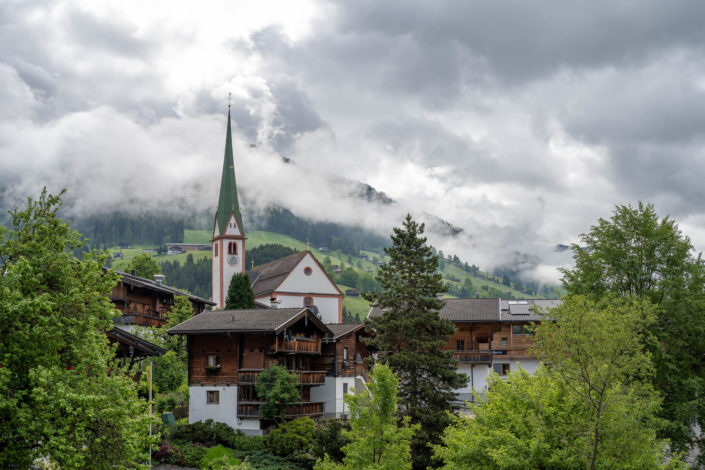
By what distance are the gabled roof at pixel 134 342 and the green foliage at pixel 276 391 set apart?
522 inches

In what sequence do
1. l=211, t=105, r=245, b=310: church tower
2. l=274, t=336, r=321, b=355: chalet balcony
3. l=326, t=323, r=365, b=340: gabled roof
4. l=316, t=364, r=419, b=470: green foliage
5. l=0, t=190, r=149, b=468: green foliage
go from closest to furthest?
l=0, t=190, r=149, b=468: green foliage < l=316, t=364, r=419, b=470: green foliage < l=274, t=336, r=321, b=355: chalet balcony < l=326, t=323, r=365, b=340: gabled roof < l=211, t=105, r=245, b=310: church tower

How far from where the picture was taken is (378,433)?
989 inches

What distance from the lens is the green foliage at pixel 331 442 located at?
114 ft

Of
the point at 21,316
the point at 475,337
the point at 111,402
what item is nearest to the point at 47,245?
the point at 21,316

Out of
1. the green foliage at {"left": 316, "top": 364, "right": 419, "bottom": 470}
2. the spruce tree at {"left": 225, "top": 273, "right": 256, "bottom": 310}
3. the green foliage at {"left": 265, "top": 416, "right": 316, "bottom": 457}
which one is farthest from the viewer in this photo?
the spruce tree at {"left": 225, "top": 273, "right": 256, "bottom": 310}

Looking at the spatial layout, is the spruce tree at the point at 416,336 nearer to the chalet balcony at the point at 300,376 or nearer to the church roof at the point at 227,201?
the chalet balcony at the point at 300,376

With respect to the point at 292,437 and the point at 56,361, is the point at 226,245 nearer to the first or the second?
the point at 292,437

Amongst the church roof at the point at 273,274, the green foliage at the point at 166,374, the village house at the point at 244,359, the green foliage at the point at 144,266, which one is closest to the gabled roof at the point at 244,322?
the village house at the point at 244,359

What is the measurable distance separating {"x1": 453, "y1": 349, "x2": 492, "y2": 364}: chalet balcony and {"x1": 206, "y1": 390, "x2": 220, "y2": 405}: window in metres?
22.7

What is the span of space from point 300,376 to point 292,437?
667cm

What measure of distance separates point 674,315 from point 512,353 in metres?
25.2

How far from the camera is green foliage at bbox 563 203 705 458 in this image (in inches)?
1335

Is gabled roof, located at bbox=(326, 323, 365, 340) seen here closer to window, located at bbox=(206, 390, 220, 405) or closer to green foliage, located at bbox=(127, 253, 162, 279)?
window, located at bbox=(206, 390, 220, 405)

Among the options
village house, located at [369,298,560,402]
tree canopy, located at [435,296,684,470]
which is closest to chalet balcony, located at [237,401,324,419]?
village house, located at [369,298,560,402]
